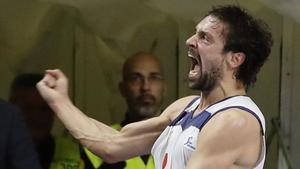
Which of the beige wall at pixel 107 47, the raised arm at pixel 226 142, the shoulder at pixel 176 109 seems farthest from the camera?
the beige wall at pixel 107 47

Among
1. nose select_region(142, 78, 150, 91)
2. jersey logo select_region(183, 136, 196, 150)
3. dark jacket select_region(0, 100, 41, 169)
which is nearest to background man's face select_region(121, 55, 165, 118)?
nose select_region(142, 78, 150, 91)

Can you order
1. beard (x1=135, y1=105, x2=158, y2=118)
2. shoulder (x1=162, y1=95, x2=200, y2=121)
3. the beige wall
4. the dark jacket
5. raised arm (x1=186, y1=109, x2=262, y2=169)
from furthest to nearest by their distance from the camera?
the beige wall, beard (x1=135, y1=105, x2=158, y2=118), the dark jacket, shoulder (x1=162, y1=95, x2=200, y2=121), raised arm (x1=186, y1=109, x2=262, y2=169)

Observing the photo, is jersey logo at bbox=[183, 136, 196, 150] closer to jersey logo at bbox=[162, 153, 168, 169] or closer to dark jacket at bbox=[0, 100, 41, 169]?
jersey logo at bbox=[162, 153, 168, 169]

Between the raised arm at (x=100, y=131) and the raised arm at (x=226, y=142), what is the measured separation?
0.51 m

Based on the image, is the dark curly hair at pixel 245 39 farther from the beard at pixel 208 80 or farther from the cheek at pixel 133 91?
the cheek at pixel 133 91

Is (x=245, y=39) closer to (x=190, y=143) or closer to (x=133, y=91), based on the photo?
(x=190, y=143)

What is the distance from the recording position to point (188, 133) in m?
2.59

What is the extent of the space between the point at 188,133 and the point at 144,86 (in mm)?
1368

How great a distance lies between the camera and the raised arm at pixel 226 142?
2.50m

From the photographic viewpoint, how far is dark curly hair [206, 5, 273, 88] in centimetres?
266

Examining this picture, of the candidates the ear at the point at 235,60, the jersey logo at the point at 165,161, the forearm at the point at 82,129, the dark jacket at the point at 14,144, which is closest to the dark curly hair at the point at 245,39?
the ear at the point at 235,60

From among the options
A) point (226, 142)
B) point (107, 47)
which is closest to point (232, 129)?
point (226, 142)

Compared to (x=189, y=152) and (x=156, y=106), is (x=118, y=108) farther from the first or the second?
(x=189, y=152)

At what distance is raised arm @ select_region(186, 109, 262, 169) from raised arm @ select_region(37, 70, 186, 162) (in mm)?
510
